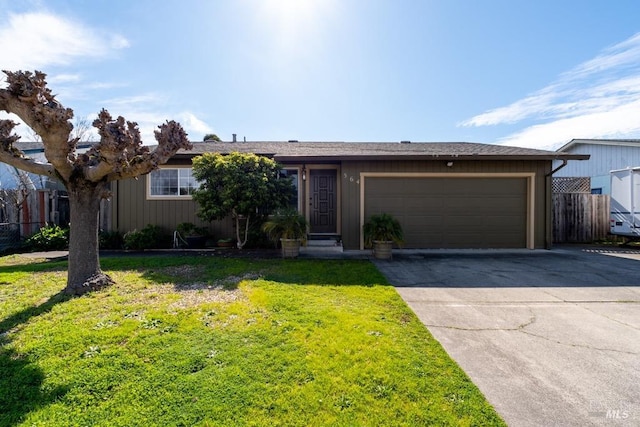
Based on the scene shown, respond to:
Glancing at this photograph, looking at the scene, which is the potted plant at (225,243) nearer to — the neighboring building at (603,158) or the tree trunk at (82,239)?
the tree trunk at (82,239)

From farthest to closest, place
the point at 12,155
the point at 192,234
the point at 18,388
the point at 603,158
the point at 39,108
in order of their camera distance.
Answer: the point at 603,158
the point at 192,234
the point at 12,155
the point at 39,108
the point at 18,388

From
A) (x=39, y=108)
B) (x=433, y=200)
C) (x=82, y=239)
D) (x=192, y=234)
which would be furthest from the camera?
(x=433, y=200)

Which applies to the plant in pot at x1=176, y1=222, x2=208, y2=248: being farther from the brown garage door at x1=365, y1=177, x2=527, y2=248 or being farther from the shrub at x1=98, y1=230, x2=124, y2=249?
the brown garage door at x1=365, y1=177, x2=527, y2=248

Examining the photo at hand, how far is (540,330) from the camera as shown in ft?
11.0

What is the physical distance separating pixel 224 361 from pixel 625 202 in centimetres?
1363

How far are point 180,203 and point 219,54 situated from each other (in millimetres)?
4766

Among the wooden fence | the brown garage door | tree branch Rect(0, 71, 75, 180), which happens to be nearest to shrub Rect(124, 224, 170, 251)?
tree branch Rect(0, 71, 75, 180)

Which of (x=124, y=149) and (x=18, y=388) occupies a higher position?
(x=124, y=149)

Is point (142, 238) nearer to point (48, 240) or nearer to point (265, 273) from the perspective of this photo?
point (48, 240)

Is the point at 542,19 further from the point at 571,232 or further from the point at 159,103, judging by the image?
the point at 159,103

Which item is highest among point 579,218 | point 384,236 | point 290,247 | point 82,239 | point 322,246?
point 579,218

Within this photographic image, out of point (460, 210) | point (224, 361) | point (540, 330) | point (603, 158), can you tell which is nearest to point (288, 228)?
point (224, 361)

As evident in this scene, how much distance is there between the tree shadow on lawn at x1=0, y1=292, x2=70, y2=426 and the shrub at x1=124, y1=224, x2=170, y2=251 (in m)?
5.81

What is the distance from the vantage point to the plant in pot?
8.65m
